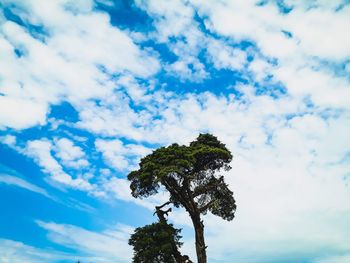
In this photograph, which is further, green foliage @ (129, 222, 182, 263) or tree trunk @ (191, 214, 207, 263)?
tree trunk @ (191, 214, 207, 263)

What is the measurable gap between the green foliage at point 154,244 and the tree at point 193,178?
279 centimetres

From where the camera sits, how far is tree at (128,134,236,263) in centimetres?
3084

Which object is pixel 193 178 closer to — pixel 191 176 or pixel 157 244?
pixel 191 176

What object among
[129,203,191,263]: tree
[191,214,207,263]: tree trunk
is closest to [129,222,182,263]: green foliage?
[129,203,191,263]: tree

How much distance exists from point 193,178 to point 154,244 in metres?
6.80

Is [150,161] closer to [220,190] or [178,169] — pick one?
[178,169]

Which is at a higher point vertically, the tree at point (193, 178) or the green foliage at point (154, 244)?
the tree at point (193, 178)

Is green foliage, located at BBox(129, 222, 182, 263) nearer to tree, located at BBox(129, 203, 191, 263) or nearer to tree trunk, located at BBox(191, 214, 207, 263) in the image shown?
tree, located at BBox(129, 203, 191, 263)

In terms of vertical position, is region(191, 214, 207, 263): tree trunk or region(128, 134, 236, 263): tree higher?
region(128, 134, 236, 263): tree

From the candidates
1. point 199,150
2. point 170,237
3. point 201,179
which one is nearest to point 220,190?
point 201,179

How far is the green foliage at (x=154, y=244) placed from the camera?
27703 millimetres

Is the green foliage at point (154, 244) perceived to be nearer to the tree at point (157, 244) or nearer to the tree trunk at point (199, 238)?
the tree at point (157, 244)

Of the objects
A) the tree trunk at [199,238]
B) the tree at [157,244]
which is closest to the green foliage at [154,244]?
the tree at [157,244]

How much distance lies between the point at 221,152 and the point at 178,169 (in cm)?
468
